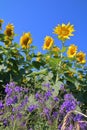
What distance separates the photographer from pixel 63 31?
6.46 m

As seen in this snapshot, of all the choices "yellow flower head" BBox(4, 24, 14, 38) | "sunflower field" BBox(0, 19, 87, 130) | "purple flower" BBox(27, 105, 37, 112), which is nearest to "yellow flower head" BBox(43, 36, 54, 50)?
"sunflower field" BBox(0, 19, 87, 130)

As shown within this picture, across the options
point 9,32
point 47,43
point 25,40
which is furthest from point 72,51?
point 9,32

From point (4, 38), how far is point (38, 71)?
1.08 meters

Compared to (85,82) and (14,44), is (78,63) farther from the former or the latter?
(14,44)

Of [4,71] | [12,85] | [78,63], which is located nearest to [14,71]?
[4,71]

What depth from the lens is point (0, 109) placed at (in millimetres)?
3955

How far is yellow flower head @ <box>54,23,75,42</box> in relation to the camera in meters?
6.39

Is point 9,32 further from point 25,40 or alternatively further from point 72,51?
point 72,51

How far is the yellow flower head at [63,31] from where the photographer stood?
6.39 meters

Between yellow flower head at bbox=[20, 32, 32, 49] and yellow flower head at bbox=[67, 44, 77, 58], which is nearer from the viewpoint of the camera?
yellow flower head at bbox=[67, 44, 77, 58]

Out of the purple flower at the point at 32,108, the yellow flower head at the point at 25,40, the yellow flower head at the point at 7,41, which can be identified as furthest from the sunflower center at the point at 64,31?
the purple flower at the point at 32,108

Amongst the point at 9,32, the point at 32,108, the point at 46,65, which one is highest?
the point at 9,32

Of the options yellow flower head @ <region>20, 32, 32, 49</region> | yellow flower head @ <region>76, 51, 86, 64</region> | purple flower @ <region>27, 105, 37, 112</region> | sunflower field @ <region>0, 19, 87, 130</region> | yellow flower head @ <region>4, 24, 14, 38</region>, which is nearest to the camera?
purple flower @ <region>27, 105, 37, 112</region>

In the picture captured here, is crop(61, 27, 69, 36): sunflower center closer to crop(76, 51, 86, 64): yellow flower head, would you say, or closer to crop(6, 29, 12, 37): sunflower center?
crop(76, 51, 86, 64): yellow flower head
